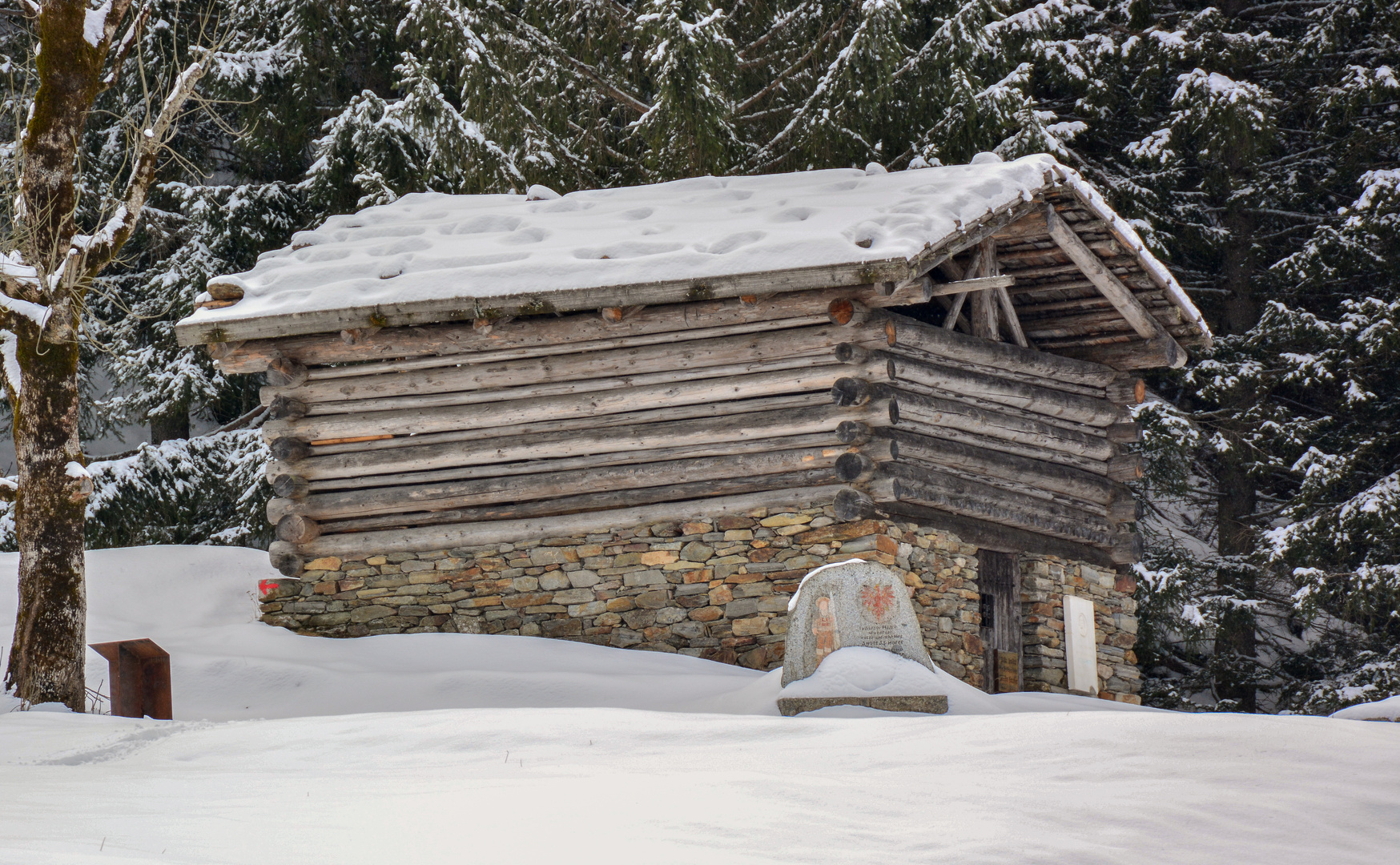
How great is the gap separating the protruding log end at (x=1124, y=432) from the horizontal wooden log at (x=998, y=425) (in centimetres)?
9

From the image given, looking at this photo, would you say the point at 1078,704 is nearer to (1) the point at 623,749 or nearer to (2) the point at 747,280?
(2) the point at 747,280

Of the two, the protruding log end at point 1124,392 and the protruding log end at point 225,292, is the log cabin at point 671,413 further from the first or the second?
the protruding log end at point 1124,392

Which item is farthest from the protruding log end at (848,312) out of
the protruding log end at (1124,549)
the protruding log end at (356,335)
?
the protruding log end at (1124,549)

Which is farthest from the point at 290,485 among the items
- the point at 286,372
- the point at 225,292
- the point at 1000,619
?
the point at 1000,619

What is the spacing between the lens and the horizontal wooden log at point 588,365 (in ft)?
36.6

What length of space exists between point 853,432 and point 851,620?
273 centimetres

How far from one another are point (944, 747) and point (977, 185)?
630cm

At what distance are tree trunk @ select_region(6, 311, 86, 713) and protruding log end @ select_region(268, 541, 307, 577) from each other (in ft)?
9.40

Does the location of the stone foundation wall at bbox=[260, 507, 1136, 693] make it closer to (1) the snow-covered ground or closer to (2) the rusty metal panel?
(1) the snow-covered ground

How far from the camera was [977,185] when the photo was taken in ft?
36.9

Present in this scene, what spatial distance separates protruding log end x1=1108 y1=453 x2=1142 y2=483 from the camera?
44.0ft

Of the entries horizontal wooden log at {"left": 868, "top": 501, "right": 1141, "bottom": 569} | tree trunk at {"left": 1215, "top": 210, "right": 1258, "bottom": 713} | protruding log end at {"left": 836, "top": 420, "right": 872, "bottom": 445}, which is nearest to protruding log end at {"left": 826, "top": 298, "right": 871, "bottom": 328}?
protruding log end at {"left": 836, "top": 420, "right": 872, "bottom": 445}

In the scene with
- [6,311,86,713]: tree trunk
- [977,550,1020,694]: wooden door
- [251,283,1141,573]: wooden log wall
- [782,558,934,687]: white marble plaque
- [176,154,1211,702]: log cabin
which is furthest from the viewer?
[977,550,1020,694]: wooden door

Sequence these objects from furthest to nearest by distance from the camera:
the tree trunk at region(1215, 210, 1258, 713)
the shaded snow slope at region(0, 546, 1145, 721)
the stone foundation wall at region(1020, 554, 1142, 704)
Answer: the tree trunk at region(1215, 210, 1258, 713), the stone foundation wall at region(1020, 554, 1142, 704), the shaded snow slope at region(0, 546, 1145, 721)
